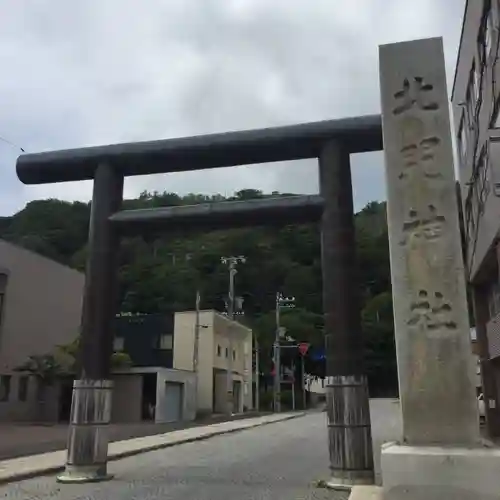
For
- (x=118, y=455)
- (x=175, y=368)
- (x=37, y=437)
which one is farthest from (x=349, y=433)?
(x=175, y=368)

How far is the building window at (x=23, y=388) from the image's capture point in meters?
31.5

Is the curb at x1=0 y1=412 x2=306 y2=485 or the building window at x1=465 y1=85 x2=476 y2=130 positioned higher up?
the building window at x1=465 y1=85 x2=476 y2=130

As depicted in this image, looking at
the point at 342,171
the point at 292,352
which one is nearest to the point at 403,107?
the point at 342,171

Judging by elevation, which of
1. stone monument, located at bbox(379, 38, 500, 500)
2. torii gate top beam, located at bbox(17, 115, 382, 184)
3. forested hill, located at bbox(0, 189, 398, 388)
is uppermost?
forested hill, located at bbox(0, 189, 398, 388)

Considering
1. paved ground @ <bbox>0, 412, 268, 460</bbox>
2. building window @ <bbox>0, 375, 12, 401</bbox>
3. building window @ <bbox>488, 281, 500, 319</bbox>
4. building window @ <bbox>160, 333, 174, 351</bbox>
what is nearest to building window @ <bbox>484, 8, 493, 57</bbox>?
building window @ <bbox>488, 281, 500, 319</bbox>

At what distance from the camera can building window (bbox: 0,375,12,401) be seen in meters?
30.3

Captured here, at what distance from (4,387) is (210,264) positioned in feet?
88.3

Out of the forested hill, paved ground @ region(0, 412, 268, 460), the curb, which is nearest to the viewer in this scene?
the curb

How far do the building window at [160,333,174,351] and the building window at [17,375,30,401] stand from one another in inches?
372

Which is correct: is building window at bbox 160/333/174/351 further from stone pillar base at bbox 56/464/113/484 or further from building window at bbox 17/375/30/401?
stone pillar base at bbox 56/464/113/484

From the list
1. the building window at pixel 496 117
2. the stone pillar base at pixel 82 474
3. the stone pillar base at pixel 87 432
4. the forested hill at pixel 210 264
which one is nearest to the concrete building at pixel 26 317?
the forested hill at pixel 210 264

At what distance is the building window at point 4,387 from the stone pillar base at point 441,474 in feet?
90.4

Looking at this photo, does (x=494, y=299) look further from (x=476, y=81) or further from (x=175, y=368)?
(x=175, y=368)

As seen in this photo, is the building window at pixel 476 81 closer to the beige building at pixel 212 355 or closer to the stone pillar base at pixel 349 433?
the stone pillar base at pixel 349 433
